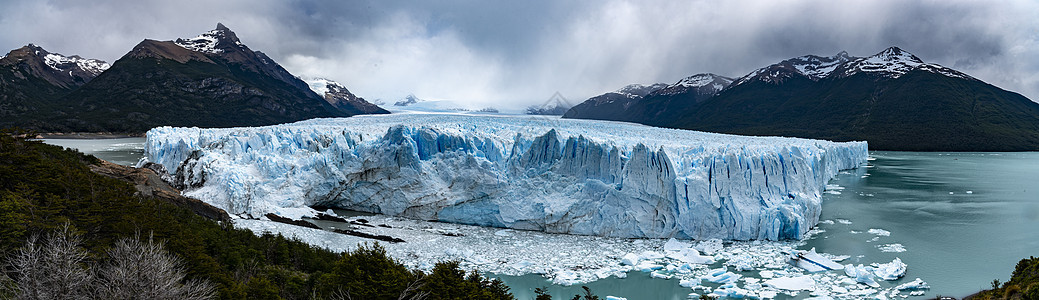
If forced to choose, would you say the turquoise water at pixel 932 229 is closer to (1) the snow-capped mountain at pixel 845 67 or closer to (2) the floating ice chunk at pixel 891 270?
(2) the floating ice chunk at pixel 891 270

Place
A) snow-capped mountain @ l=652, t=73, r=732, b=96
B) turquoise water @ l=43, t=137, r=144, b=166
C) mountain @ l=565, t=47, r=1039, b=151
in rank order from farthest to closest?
snow-capped mountain @ l=652, t=73, r=732, b=96 → mountain @ l=565, t=47, r=1039, b=151 → turquoise water @ l=43, t=137, r=144, b=166

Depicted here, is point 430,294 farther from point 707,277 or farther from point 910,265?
point 910,265

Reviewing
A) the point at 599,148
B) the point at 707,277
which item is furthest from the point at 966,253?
the point at 599,148

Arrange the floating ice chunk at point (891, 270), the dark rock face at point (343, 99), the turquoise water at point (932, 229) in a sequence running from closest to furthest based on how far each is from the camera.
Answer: the turquoise water at point (932, 229)
the floating ice chunk at point (891, 270)
the dark rock face at point (343, 99)

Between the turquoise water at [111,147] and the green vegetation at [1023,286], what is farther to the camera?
the turquoise water at [111,147]

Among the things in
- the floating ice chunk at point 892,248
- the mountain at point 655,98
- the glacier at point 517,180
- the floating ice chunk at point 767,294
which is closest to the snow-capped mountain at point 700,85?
the mountain at point 655,98

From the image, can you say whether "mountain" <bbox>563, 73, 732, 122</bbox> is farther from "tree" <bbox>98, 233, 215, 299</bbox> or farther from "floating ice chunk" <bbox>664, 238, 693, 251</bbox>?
"tree" <bbox>98, 233, 215, 299</bbox>

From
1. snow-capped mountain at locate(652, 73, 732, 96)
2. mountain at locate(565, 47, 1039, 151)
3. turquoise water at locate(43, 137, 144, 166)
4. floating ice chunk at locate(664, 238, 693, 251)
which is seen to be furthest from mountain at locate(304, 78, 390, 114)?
floating ice chunk at locate(664, 238, 693, 251)

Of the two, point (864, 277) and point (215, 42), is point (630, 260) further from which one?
point (215, 42)
